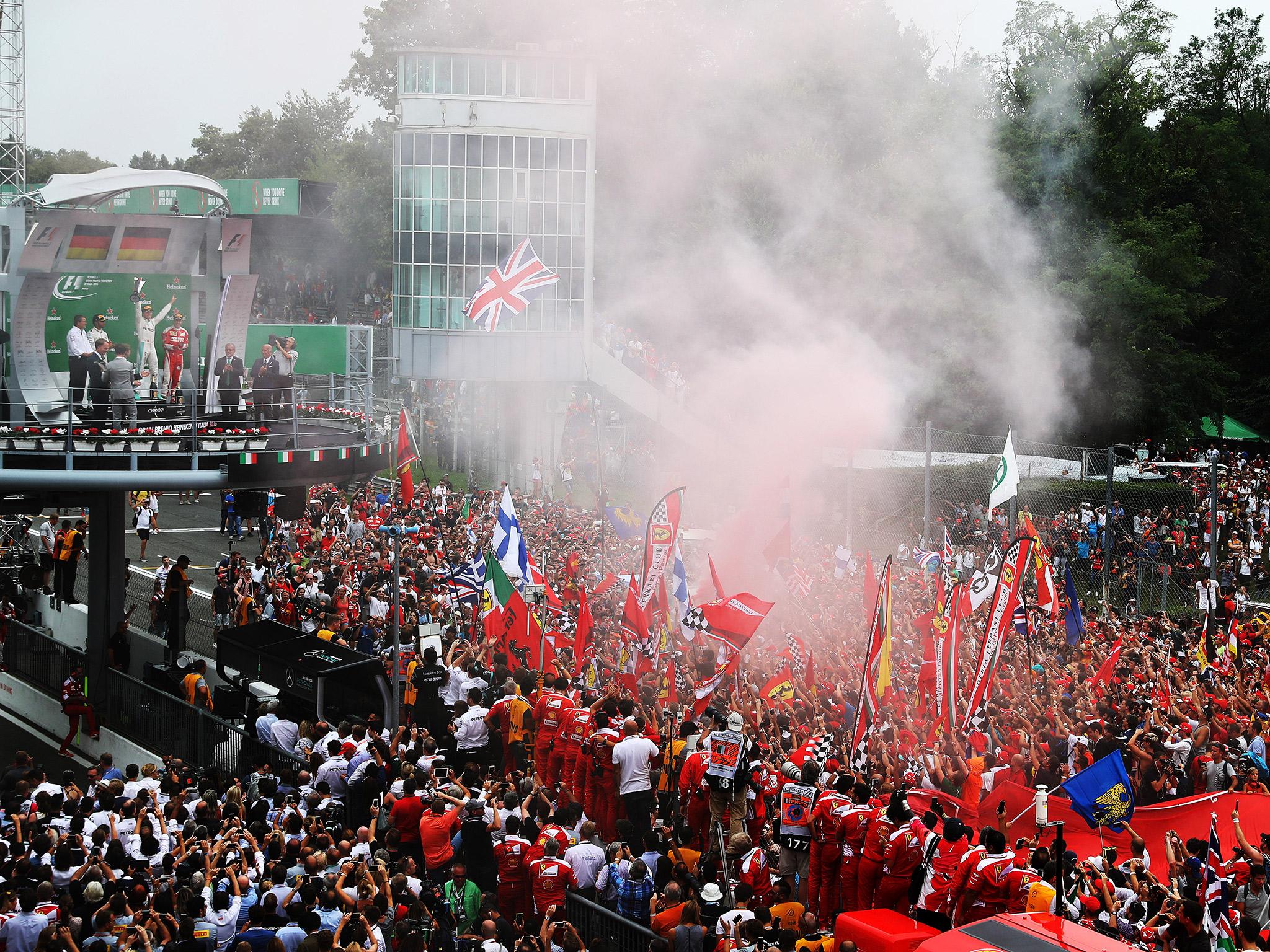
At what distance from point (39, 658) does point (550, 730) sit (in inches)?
393

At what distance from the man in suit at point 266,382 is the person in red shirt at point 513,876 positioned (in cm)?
846

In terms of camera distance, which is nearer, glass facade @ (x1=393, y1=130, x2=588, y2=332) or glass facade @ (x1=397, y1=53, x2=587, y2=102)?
glass facade @ (x1=397, y1=53, x2=587, y2=102)

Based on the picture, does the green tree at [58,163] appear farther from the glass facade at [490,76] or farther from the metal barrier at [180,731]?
the metal barrier at [180,731]

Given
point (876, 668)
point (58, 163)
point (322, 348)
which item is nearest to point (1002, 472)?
point (876, 668)

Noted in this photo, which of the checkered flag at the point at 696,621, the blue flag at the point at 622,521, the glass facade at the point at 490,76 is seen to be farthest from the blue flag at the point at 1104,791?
the glass facade at the point at 490,76

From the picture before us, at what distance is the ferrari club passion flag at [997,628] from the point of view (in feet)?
41.0

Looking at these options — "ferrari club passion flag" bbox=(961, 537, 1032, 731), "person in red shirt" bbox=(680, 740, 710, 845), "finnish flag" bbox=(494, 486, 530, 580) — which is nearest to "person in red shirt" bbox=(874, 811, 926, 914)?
"person in red shirt" bbox=(680, 740, 710, 845)

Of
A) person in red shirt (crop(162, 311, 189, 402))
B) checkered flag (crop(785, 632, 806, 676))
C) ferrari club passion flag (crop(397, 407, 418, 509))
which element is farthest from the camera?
ferrari club passion flag (crop(397, 407, 418, 509))

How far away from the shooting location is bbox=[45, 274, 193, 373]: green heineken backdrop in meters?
17.6

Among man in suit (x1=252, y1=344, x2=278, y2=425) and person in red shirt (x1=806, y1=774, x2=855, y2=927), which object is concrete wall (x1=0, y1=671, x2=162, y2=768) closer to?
man in suit (x1=252, y1=344, x2=278, y2=425)

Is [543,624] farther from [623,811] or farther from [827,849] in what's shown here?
[827,849]

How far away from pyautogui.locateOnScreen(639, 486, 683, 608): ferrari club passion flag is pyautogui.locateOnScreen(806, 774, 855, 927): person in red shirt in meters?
4.87

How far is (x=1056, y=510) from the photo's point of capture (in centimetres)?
2934

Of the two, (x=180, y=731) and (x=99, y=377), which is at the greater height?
(x=99, y=377)
